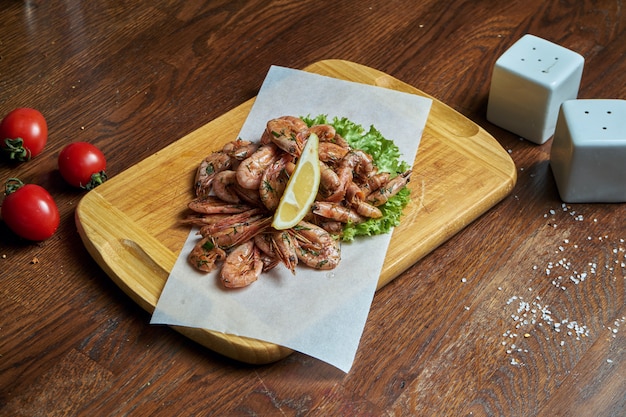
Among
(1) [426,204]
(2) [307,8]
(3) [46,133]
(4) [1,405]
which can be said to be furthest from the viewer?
(2) [307,8]

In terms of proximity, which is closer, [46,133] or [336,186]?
[336,186]

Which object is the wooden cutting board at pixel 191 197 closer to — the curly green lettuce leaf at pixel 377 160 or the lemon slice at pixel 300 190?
the curly green lettuce leaf at pixel 377 160

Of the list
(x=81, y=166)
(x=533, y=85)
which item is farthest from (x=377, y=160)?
(x=81, y=166)

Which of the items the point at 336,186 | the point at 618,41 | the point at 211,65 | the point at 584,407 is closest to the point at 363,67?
the point at 211,65

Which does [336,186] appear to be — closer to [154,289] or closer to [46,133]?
[154,289]

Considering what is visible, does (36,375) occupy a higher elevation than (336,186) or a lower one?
lower

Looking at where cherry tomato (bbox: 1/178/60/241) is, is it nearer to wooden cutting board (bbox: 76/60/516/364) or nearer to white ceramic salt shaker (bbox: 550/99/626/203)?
wooden cutting board (bbox: 76/60/516/364)

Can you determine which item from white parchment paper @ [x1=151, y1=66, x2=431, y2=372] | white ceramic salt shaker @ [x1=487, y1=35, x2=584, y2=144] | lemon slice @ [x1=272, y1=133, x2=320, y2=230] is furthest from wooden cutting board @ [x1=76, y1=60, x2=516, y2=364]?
lemon slice @ [x1=272, y1=133, x2=320, y2=230]
